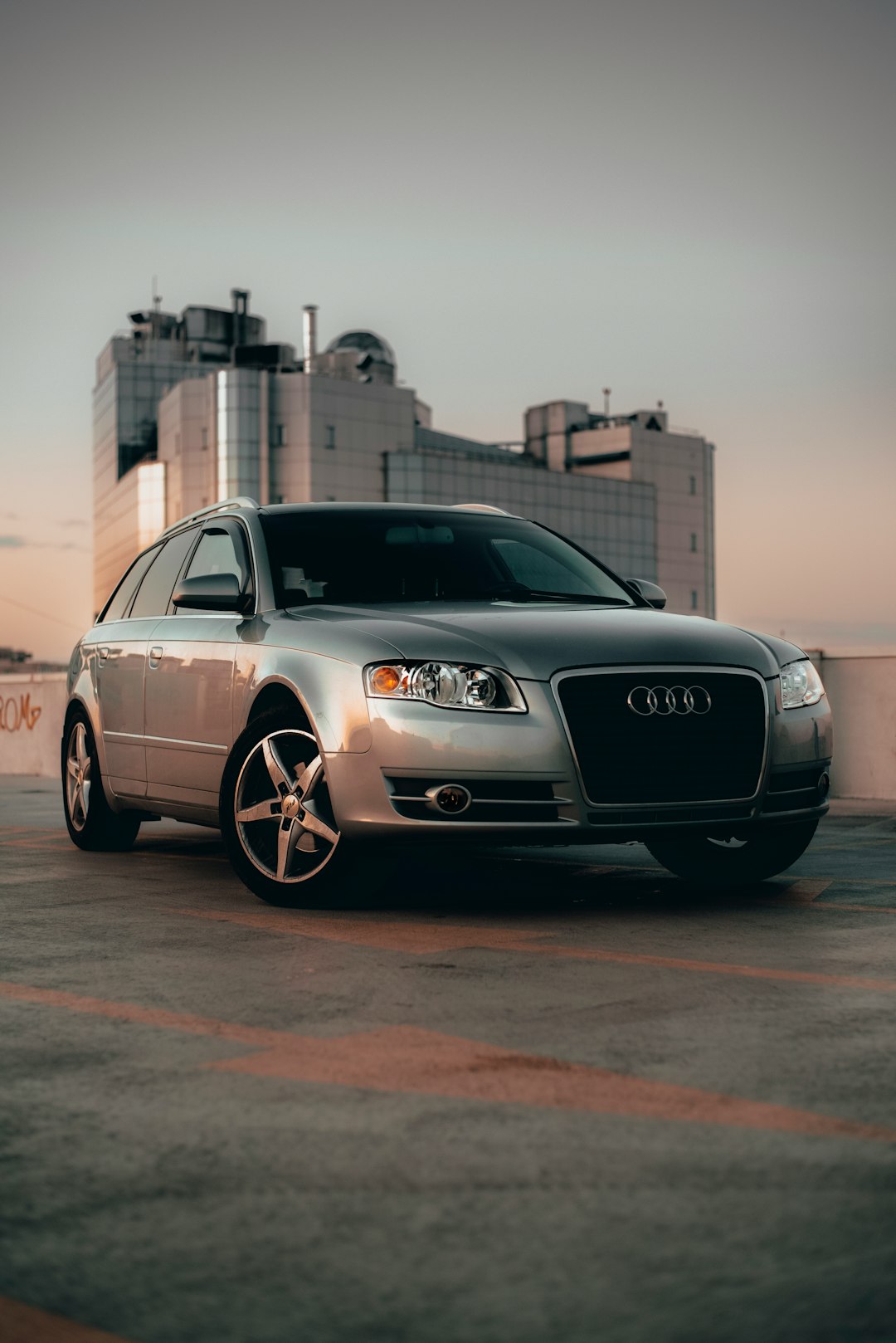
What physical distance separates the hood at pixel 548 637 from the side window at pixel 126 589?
2.46 meters

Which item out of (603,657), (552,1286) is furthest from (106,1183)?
(603,657)

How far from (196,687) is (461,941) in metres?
2.30

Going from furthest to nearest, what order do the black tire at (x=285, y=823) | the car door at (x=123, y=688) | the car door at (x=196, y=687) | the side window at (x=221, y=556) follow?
the car door at (x=123, y=688)
the side window at (x=221, y=556)
the car door at (x=196, y=687)
the black tire at (x=285, y=823)

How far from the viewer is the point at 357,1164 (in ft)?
9.96

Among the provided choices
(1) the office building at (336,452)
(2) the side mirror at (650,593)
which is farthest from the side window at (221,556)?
(1) the office building at (336,452)

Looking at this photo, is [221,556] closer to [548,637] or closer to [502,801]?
[548,637]

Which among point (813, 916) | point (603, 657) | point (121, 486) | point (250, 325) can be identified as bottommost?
point (813, 916)

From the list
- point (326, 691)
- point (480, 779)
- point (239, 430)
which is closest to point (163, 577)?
point (326, 691)

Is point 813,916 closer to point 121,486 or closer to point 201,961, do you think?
point 201,961

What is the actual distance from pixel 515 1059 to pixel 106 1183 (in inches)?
46.2

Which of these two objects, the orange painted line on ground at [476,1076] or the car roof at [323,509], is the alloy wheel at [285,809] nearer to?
the car roof at [323,509]

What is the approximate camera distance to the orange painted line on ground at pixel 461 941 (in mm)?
4941

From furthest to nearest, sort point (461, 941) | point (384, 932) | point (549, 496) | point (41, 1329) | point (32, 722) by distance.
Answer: point (549, 496) → point (32, 722) → point (384, 932) → point (461, 941) → point (41, 1329)

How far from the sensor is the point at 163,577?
868cm
